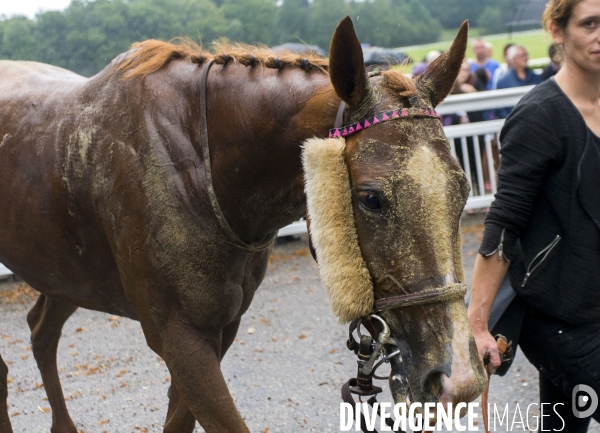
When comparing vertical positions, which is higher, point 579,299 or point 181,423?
point 579,299

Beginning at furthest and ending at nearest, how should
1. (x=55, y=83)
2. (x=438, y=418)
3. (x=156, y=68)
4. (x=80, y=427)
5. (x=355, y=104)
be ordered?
(x=80, y=427), (x=55, y=83), (x=156, y=68), (x=355, y=104), (x=438, y=418)

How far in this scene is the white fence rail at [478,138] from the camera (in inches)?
337

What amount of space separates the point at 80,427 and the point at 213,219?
91.8 inches

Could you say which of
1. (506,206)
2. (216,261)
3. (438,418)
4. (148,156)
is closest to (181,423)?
(216,261)

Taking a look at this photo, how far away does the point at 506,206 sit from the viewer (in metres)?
2.57

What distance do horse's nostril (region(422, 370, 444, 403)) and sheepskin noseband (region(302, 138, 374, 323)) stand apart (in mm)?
253

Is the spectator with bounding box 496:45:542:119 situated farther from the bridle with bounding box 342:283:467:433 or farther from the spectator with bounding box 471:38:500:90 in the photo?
the bridle with bounding box 342:283:467:433

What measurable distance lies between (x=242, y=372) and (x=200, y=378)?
8.20 feet

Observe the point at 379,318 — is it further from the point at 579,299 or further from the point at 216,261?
the point at 579,299

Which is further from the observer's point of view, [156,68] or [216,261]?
[156,68]

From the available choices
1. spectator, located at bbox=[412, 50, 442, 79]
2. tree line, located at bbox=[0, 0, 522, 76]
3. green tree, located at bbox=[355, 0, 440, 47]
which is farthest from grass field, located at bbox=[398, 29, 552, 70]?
tree line, located at bbox=[0, 0, 522, 76]

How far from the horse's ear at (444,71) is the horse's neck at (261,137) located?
0.31 metres

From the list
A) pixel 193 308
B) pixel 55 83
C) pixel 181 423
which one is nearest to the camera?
pixel 193 308

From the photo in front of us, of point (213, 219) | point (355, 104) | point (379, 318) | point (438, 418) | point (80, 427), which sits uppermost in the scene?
point (355, 104)
